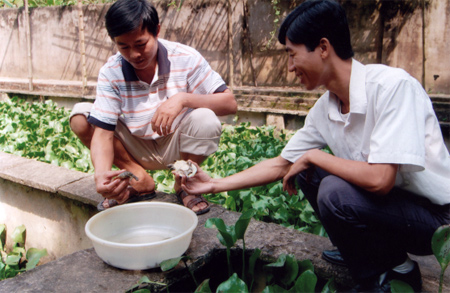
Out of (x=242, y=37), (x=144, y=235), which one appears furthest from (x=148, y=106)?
(x=242, y=37)

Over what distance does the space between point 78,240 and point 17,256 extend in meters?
0.44

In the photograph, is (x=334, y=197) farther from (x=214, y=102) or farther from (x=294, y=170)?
(x=214, y=102)

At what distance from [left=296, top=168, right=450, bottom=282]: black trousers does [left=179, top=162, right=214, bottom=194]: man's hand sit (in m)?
0.57

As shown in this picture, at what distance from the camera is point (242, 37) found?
521 cm

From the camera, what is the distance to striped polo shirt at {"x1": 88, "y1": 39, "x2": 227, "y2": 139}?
2.34 metres

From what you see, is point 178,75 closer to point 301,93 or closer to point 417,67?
point 301,93

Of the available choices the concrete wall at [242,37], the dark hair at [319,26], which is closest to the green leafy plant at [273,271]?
the dark hair at [319,26]

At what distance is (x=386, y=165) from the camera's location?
1.42 metres

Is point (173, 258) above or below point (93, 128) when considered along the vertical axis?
below

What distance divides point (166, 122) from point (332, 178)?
96cm

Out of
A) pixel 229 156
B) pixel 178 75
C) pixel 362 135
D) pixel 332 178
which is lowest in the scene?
pixel 229 156

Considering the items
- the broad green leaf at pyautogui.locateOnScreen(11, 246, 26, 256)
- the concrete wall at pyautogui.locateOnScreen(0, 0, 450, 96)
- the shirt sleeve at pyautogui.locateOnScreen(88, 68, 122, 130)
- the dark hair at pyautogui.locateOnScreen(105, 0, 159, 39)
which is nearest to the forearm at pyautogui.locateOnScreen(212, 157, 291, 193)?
the shirt sleeve at pyautogui.locateOnScreen(88, 68, 122, 130)

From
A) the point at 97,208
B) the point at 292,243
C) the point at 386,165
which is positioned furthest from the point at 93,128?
the point at 386,165

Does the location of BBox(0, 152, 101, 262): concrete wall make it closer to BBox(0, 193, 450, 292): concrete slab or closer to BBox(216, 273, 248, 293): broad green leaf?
BBox(0, 193, 450, 292): concrete slab
